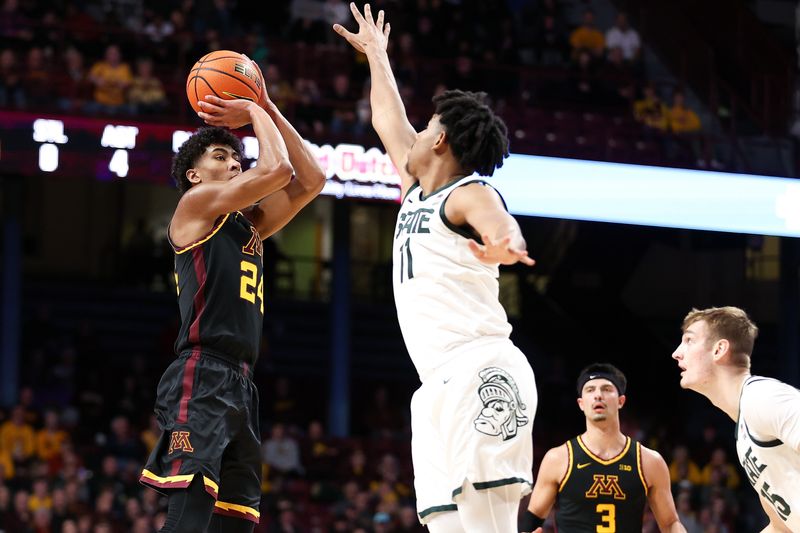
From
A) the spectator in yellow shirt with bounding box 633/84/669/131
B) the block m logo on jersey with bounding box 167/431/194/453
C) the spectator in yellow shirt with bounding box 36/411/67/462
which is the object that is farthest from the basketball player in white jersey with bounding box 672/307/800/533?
the spectator in yellow shirt with bounding box 633/84/669/131

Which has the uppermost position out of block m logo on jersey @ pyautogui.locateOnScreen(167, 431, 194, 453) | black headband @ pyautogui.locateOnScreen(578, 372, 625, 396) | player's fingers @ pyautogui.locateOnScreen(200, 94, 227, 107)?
player's fingers @ pyautogui.locateOnScreen(200, 94, 227, 107)

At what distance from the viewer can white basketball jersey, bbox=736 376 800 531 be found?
5.20 m

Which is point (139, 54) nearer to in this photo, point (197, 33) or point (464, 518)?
point (197, 33)

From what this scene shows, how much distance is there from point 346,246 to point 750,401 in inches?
453

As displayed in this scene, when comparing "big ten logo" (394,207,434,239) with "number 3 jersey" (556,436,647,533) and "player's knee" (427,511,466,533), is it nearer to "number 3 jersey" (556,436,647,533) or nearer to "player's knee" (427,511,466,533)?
"player's knee" (427,511,466,533)

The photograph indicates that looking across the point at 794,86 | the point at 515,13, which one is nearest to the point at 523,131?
the point at 515,13

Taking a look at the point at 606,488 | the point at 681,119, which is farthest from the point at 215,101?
the point at 681,119

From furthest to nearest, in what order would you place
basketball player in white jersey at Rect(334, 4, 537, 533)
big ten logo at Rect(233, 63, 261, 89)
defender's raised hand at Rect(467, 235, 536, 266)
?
big ten logo at Rect(233, 63, 261, 89)
basketball player in white jersey at Rect(334, 4, 537, 533)
defender's raised hand at Rect(467, 235, 536, 266)

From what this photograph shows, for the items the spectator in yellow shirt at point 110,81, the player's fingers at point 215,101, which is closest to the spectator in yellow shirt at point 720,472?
the spectator in yellow shirt at point 110,81

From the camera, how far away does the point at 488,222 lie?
4539 mm

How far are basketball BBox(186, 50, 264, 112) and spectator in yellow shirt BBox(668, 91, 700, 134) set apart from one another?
11.9 meters

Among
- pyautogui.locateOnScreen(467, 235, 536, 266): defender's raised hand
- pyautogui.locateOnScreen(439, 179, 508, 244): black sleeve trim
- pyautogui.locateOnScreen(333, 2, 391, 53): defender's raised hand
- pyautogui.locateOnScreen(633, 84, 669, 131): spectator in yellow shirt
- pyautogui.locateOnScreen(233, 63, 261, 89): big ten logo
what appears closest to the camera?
pyautogui.locateOnScreen(467, 235, 536, 266): defender's raised hand

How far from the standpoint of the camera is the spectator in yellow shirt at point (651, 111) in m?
17.1

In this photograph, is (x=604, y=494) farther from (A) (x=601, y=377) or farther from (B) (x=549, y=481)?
(A) (x=601, y=377)
